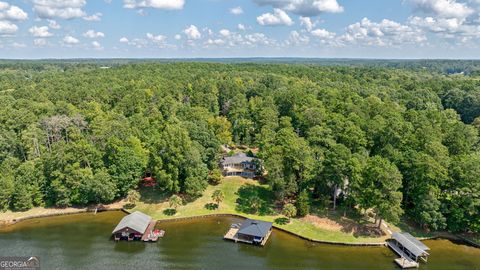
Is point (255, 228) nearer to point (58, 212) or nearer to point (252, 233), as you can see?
point (252, 233)

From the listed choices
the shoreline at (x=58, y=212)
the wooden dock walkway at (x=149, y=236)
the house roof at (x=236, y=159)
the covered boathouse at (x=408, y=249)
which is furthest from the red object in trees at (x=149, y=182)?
the covered boathouse at (x=408, y=249)

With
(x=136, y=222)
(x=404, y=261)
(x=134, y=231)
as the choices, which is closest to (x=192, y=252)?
(x=134, y=231)

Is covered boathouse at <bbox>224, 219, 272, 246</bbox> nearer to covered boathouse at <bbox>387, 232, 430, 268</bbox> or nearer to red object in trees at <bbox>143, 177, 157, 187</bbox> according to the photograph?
covered boathouse at <bbox>387, 232, 430, 268</bbox>

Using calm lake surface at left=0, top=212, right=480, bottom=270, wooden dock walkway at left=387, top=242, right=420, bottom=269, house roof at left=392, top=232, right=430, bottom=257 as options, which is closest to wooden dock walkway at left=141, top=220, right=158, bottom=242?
calm lake surface at left=0, top=212, right=480, bottom=270

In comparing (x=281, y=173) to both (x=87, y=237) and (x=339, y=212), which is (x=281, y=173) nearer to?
(x=339, y=212)

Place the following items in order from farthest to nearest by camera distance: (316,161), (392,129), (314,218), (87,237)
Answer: (392,129)
(316,161)
(314,218)
(87,237)

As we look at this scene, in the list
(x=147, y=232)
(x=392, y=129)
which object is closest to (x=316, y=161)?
(x=392, y=129)

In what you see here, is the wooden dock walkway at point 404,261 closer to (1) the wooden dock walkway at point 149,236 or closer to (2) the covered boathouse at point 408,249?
(2) the covered boathouse at point 408,249
